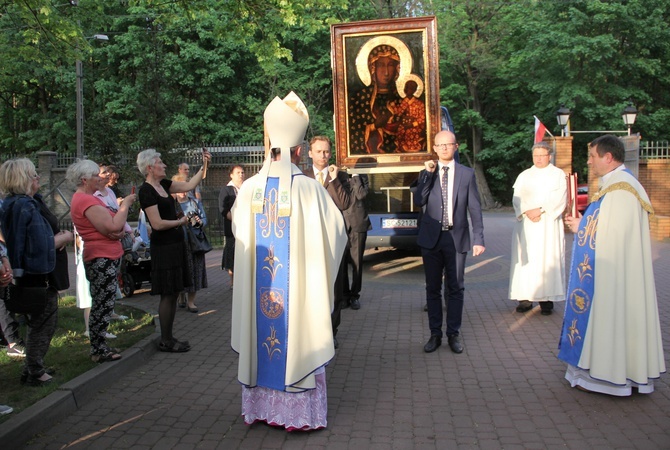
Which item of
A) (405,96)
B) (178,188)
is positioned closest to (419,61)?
(405,96)

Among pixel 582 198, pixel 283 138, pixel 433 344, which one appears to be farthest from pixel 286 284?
pixel 582 198

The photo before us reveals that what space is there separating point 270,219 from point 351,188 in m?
3.40

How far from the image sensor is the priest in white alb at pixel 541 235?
7605 millimetres

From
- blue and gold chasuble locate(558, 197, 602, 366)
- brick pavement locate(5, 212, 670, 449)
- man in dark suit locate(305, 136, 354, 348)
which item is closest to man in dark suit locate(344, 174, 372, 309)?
man in dark suit locate(305, 136, 354, 348)

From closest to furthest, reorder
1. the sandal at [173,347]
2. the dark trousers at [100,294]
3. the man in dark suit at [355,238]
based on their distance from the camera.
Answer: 1. the dark trousers at [100,294]
2. the sandal at [173,347]
3. the man in dark suit at [355,238]

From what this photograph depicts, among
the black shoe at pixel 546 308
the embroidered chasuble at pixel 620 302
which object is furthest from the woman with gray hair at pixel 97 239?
the black shoe at pixel 546 308

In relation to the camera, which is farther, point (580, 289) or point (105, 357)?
point (105, 357)

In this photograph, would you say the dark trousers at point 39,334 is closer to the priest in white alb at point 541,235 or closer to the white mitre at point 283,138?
the white mitre at point 283,138

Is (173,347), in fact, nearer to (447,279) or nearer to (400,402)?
(400,402)

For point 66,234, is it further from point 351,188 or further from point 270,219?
point 351,188

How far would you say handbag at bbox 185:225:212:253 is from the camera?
788 centimetres

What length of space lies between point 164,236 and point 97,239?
73 cm

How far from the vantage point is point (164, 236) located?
237 inches

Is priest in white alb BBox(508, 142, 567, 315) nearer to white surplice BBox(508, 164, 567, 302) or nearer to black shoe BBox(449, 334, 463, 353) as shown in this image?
white surplice BBox(508, 164, 567, 302)
